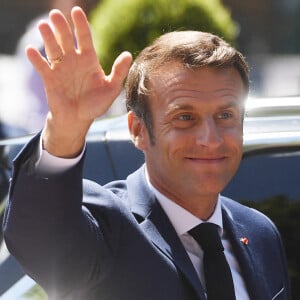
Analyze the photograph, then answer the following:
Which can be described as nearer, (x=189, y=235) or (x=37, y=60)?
(x=37, y=60)

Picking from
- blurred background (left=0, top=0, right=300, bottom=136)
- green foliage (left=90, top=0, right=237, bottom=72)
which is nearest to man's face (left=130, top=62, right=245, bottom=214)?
green foliage (left=90, top=0, right=237, bottom=72)

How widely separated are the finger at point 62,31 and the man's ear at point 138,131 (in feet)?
1.81

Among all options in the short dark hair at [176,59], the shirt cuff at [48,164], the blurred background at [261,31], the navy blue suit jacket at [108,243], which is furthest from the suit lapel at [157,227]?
the blurred background at [261,31]

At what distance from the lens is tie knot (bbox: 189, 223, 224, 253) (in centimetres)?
249

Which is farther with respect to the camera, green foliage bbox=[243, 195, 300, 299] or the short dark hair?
green foliage bbox=[243, 195, 300, 299]

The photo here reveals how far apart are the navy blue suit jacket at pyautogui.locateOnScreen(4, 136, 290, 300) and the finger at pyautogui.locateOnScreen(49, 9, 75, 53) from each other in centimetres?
23

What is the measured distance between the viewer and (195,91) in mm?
2438

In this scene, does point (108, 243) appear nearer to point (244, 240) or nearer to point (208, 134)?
point (208, 134)

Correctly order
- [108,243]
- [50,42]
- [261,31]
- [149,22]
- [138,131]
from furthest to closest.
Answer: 1. [261,31]
2. [149,22]
3. [138,131]
4. [108,243]
5. [50,42]

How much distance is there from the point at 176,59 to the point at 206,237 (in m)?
0.46

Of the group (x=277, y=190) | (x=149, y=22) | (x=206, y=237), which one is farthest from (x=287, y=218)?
(x=149, y=22)

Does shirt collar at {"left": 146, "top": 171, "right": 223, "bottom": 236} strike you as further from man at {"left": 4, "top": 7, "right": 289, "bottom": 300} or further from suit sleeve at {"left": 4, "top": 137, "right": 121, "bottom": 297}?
suit sleeve at {"left": 4, "top": 137, "right": 121, "bottom": 297}

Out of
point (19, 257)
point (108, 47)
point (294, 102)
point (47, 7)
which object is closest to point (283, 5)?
point (47, 7)

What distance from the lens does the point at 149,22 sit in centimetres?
808
